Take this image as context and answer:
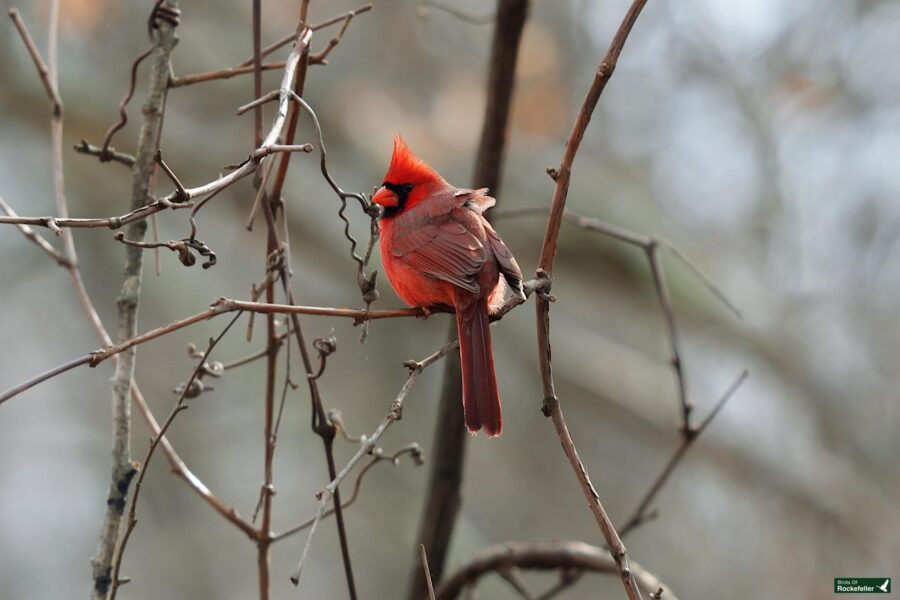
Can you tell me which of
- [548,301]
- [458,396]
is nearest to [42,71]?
[548,301]

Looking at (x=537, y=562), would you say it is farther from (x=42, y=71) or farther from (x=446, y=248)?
(x=42, y=71)

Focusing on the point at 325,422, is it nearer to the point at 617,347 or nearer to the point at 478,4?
the point at 617,347

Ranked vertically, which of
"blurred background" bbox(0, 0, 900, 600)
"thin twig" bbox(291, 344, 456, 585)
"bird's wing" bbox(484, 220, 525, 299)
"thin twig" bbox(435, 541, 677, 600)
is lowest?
"thin twig" bbox(291, 344, 456, 585)

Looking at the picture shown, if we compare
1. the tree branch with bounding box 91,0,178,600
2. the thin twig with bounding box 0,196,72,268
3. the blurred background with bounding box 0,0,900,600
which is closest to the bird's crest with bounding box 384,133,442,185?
the tree branch with bounding box 91,0,178,600

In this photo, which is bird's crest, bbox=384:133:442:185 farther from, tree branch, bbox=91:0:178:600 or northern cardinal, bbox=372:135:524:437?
tree branch, bbox=91:0:178:600

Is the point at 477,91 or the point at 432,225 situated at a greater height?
the point at 477,91

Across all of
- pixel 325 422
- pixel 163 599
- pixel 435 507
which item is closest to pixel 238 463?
pixel 163 599

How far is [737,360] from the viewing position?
7863mm

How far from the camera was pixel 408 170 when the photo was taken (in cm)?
316

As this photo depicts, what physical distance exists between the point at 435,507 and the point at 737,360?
525 cm

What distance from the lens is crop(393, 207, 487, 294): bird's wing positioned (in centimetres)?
271

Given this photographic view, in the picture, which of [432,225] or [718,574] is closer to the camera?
[432,225]

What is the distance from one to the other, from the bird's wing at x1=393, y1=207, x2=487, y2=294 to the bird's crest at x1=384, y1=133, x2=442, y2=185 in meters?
0.22

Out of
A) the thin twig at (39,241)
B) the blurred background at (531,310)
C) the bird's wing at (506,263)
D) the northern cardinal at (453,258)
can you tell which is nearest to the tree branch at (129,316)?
the thin twig at (39,241)
